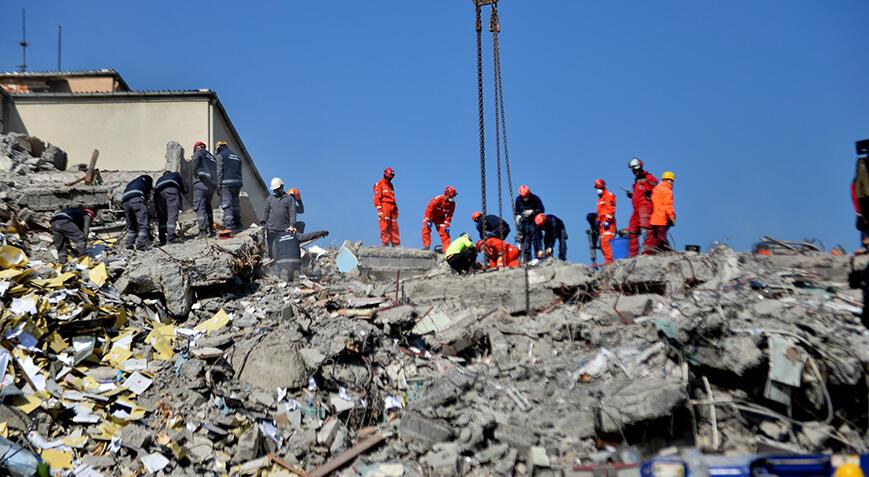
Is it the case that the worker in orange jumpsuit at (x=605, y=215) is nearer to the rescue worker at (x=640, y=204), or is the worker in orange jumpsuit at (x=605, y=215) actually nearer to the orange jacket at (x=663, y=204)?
the rescue worker at (x=640, y=204)

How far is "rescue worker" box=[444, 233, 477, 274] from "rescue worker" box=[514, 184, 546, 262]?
5.65 ft

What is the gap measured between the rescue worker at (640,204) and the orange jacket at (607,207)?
78 cm

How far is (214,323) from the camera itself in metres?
9.58

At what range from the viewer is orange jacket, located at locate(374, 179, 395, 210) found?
47.4ft

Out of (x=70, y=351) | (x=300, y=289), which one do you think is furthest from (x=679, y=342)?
(x=70, y=351)

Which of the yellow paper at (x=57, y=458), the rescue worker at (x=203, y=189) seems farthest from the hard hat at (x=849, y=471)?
the rescue worker at (x=203, y=189)

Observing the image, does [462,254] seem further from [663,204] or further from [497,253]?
[663,204]

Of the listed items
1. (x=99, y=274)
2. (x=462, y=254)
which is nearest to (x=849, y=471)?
(x=462, y=254)

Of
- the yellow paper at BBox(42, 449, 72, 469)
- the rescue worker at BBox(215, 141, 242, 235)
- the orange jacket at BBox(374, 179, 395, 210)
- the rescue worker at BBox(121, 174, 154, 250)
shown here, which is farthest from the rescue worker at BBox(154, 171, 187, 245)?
the yellow paper at BBox(42, 449, 72, 469)

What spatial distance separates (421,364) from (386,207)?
239 inches

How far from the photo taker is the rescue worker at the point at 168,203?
11703 mm

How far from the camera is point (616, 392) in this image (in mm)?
7133

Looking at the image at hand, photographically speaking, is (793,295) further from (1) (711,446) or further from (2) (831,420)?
(1) (711,446)

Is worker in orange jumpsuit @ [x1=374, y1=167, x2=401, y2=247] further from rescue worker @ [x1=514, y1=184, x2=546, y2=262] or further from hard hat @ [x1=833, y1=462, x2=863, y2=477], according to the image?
hard hat @ [x1=833, y1=462, x2=863, y2=477]
